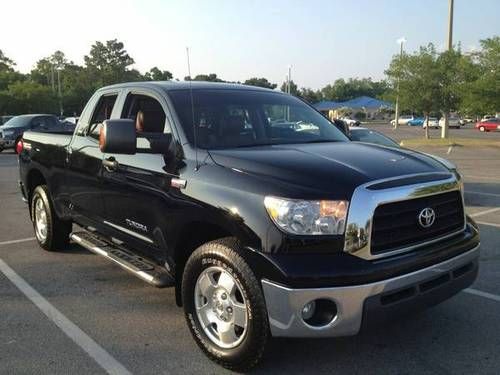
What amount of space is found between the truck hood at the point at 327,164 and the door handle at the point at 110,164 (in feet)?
3.93

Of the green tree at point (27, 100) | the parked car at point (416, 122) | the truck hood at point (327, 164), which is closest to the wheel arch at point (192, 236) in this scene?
the truck hood at point (327, 164)

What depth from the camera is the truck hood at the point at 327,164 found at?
11.2 ft

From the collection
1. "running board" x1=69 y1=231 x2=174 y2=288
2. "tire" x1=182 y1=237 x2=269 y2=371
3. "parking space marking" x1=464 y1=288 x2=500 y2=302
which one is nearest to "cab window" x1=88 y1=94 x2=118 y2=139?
"running board" x1=69 y1=231 x2=174 y2=288

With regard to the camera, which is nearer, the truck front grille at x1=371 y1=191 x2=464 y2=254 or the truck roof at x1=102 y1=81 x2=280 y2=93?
the truck front grille at x1=371 y1=191 x2=464 y2=254

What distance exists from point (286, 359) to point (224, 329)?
0.47 m

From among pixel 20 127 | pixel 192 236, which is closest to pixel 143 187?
pixel 192 236

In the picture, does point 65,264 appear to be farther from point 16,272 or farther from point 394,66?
A: point 394,66

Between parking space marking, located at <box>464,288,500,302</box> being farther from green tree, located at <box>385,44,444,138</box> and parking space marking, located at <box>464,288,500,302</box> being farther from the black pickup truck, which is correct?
green tree, located at <box>385,44,444,138</box>

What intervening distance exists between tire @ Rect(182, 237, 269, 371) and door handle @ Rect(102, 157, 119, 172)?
140 cm

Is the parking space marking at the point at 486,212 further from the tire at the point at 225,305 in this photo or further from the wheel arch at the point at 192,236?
the tire at the point at 225,305

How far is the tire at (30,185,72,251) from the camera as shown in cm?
655

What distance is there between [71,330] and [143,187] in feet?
4.08

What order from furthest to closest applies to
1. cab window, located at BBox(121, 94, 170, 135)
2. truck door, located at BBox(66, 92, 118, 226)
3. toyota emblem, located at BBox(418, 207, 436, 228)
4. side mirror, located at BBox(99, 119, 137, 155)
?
truck door, located at BBox(66, 92, 118, 226) < cab window, located at BBox(121, 94, 170, 135) < side mirror, located at BBox(99, 119, 137, 155) < toyota emblem, located at BBox(418, 207, 436, 228)

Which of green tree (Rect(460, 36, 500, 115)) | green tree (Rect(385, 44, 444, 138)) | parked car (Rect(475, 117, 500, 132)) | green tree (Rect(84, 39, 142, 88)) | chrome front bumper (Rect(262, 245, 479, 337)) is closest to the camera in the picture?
chrome front bumper (Rect(262, 245, 479, 337))
